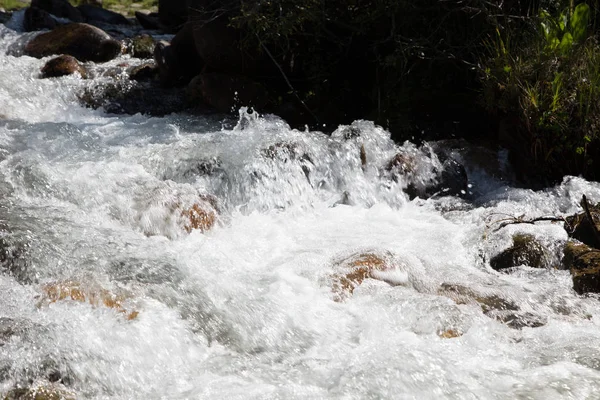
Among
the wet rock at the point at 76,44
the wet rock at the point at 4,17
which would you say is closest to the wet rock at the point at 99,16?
the wet rock at the point at 4,17

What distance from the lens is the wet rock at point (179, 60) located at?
327 inches

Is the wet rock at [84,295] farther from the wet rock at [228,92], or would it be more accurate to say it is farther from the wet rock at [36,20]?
A: the wet rock at [36,20]

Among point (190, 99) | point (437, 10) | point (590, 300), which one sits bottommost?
point (190, 99)

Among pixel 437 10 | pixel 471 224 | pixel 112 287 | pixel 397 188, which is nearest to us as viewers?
pixel 112 287

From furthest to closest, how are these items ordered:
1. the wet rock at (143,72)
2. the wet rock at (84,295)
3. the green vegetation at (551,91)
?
the wet rock at (143,72) < the green vegetation at (551,91) < the wet rock at (84,295)

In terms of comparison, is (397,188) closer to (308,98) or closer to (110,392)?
(308,98)

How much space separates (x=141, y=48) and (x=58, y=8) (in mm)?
2502

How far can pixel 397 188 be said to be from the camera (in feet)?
19.5

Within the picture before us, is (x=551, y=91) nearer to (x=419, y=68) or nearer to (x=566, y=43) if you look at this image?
(x=566, y=43)

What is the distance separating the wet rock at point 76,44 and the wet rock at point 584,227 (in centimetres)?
636

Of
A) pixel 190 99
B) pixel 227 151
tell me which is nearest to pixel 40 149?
pixel 227 151

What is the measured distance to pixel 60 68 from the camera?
323 inches

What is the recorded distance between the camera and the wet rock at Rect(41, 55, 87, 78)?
8.17 meters

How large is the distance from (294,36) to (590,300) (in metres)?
4.60
